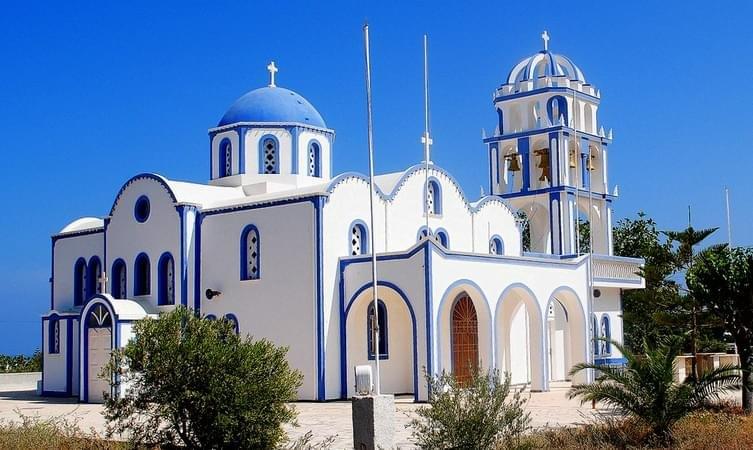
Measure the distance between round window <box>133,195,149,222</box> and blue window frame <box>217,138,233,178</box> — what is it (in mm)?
3296

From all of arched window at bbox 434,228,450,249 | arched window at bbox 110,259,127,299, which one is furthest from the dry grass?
arched window at bbox 110,259,127,299

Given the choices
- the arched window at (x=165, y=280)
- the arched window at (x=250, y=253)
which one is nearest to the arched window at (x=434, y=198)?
the arched window at (x=250, y=253)

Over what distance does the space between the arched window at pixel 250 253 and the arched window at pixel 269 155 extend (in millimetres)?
4528

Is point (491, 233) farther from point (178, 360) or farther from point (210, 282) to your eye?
point (178, 360)

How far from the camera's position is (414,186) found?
29.1 metres

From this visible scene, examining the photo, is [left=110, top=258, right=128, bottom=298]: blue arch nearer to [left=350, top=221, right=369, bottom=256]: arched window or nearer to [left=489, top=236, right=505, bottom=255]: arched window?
[left=350, top=221, right=369, bottom=256]: arched window

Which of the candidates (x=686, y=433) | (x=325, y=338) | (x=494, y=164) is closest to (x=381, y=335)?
(x=325, y=338)

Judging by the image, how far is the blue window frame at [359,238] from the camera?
27203mm

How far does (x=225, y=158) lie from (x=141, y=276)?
4.96 meters

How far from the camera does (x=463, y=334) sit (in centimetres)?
2736

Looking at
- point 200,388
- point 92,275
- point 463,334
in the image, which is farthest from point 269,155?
point 200,388

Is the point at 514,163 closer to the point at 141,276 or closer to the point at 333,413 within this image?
the point at 141,276

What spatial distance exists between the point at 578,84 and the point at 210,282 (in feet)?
45.8

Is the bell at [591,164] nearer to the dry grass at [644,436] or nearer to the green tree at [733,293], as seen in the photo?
the green tree at [733,293]
